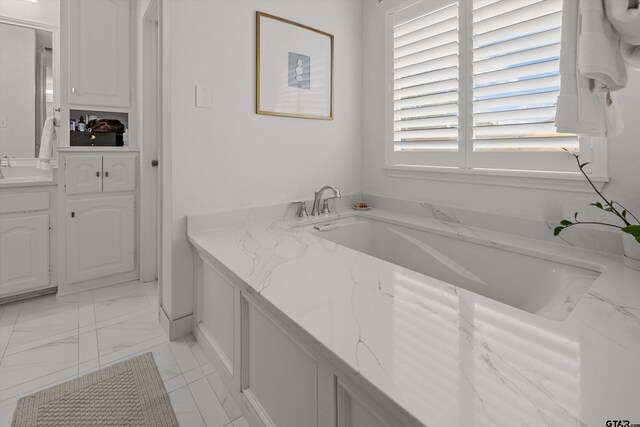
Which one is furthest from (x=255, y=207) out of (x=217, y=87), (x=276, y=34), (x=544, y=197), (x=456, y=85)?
(x=544, y=197)

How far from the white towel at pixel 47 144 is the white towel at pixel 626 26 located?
3.27m

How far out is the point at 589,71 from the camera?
932mm

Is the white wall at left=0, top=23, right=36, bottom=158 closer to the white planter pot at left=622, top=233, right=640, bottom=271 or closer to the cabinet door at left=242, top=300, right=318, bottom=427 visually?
the cabinet door at left=242, top=300, right=318, bottom=427

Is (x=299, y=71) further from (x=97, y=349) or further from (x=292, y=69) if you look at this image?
(x=97, y=349)

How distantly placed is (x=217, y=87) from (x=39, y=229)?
1701 millimetres

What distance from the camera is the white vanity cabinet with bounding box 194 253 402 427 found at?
0.80 meters

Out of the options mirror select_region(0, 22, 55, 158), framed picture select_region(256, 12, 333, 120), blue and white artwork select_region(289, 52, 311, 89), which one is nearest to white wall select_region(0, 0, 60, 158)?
mirror select_region(0, 22, 55, 158)

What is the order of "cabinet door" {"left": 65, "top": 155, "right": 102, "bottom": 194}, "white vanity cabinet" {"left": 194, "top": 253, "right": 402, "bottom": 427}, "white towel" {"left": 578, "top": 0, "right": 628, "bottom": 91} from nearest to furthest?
"white vanity cabinet" {"left": 194, "top": 253, "right": 402, "bottom": 427}, "white towel" {"left": 578, "top": 0, "right": 628, "bottom": 91}, "cabinet door" {"left": 65, "top": 155, "right": 102, "bottom": 194}

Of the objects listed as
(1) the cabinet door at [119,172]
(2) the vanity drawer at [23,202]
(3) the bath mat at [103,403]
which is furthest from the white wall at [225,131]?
(2) the vanity drawer at [23,202]

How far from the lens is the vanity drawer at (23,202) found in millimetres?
2209

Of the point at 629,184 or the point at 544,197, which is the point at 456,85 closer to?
the point at 544,197

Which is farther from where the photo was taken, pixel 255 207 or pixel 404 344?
pixel 255 207

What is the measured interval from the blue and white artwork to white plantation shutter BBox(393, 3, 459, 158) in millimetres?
601

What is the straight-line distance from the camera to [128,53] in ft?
8.77
